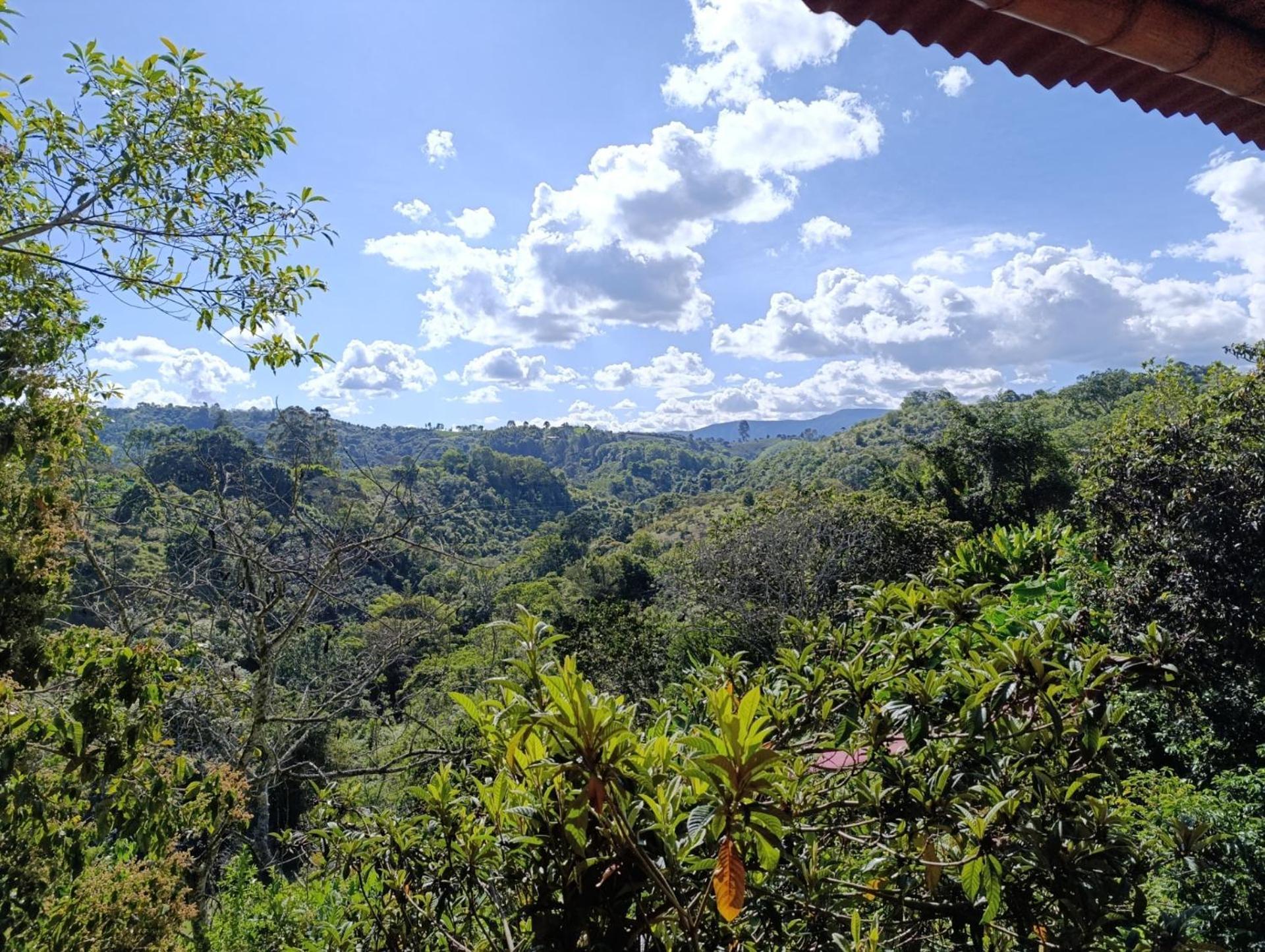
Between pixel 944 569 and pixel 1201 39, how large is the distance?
1.32 m

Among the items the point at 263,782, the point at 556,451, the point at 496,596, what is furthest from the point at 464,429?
the point at 263,782

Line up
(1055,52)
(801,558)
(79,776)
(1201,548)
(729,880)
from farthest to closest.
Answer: (801,558) < (1201,548) < (79,776) < (1055,52) < (729,880)

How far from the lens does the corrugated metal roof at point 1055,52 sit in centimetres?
99

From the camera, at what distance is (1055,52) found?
1099mm

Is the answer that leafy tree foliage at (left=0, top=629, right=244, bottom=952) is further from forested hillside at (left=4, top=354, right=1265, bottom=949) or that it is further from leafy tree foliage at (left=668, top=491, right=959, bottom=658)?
leafy tree foliage at (left=668, top=491, right=959, bottom=658)

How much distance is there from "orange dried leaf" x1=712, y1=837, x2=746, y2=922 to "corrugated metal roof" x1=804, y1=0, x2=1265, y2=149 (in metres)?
1.16

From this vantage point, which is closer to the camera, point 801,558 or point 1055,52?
point 1055,52

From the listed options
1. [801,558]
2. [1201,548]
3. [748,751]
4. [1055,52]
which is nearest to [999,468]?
[801,558]

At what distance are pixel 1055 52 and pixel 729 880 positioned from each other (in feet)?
4.48

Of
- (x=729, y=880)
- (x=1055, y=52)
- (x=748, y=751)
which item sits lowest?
(x=729, y=880)

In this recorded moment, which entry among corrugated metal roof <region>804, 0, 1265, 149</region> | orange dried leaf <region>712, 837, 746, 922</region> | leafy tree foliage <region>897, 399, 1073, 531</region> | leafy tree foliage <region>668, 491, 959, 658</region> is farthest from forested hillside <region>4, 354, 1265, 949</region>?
leafy tree foliage <region>897, 399, 1073, 531</region>

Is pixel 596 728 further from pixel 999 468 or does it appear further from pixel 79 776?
pixel 999 468

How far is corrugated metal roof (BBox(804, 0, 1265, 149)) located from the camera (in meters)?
0.99

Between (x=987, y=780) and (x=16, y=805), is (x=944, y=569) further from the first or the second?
(x=16, y=805)
